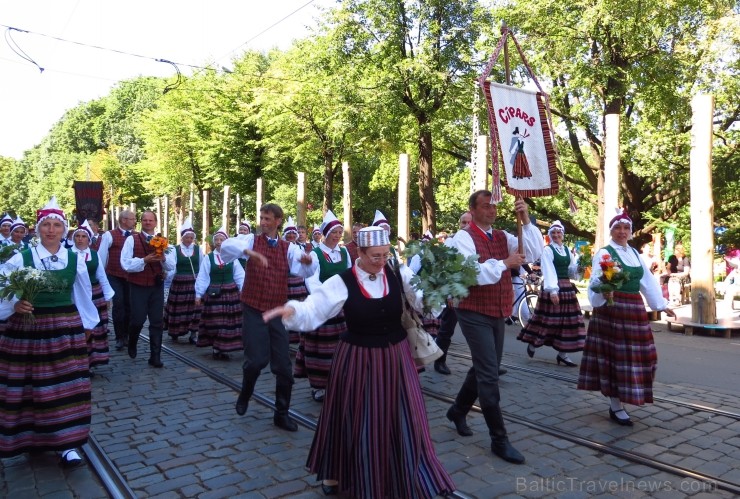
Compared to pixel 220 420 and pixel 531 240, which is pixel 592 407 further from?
pixel 220 420

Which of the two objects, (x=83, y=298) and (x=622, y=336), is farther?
(x=622, y=336)

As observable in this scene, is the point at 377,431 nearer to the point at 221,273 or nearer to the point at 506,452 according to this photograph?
the point at 506,452

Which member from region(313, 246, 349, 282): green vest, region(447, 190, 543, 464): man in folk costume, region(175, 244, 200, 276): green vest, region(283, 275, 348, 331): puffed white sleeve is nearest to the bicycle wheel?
region(313, 246, 349, 282): green vest

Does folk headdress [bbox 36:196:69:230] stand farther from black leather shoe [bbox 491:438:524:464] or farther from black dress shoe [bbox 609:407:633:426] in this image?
black dress shoe [bbox 609:407:633:426]

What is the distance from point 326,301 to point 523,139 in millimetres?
2495

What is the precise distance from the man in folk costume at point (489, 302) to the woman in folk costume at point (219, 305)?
4.81m

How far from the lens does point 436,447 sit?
5074 mm

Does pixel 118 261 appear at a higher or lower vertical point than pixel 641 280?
higher

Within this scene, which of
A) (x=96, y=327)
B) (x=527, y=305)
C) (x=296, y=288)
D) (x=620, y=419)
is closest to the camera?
(x=620, y=419)

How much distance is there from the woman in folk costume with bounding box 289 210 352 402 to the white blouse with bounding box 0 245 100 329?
7.18 ft

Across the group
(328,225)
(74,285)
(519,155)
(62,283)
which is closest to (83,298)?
(74,285)

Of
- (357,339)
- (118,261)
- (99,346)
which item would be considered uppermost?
(118,261)

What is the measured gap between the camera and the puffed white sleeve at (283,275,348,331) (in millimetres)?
3812

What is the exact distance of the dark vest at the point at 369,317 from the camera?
3.93m
